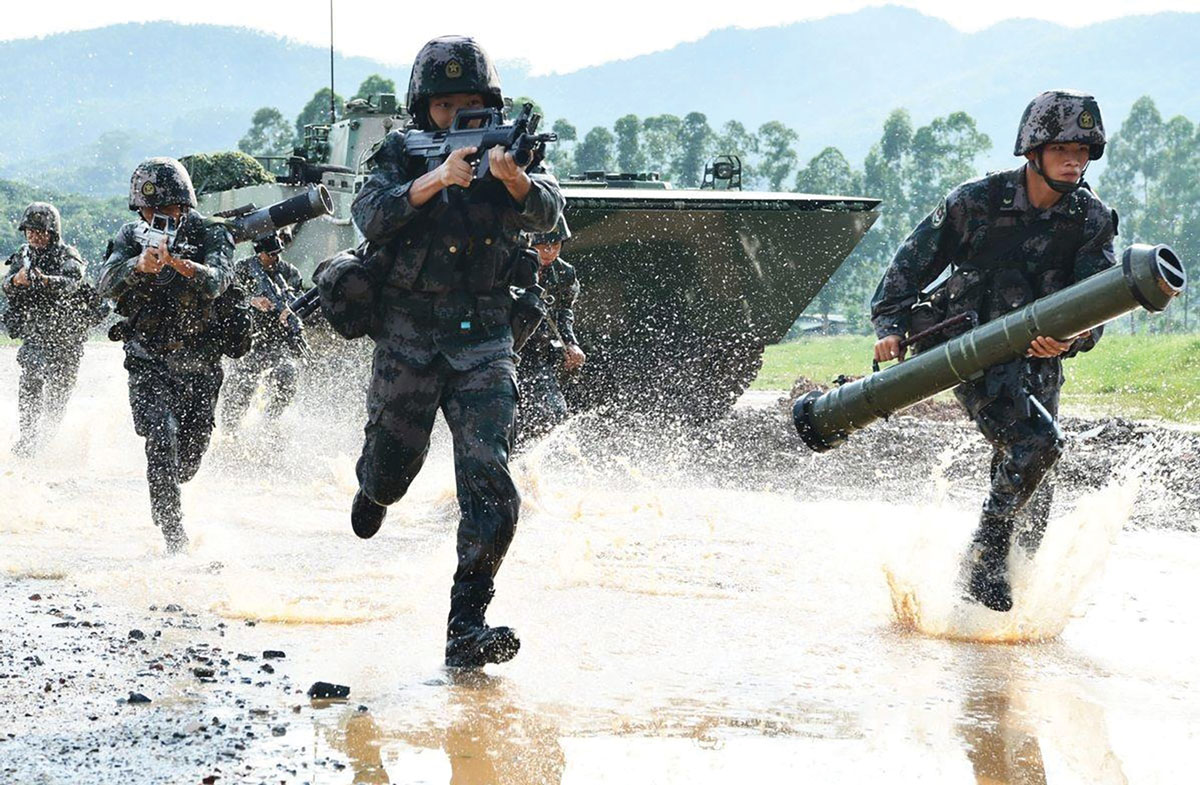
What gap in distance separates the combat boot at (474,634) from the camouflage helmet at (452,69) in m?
1.48

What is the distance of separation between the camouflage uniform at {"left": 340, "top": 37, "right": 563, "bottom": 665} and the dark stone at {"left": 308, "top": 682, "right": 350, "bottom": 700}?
1.74 ft

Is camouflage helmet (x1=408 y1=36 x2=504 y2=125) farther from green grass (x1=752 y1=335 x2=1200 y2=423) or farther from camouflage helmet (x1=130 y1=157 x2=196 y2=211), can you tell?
green grass (x1=752 y1=335 x2=1200 y2=423)

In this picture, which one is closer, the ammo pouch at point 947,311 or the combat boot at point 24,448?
the ammo pouch at point 947,311

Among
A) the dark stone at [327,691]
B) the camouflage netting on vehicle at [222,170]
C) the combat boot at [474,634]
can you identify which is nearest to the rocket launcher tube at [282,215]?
the combat boot at [474,634]

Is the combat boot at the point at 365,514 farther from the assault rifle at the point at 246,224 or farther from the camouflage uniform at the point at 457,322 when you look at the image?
the assault rifle at the point at 246,224

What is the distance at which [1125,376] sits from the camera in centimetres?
2245

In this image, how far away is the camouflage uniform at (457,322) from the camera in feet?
17.1

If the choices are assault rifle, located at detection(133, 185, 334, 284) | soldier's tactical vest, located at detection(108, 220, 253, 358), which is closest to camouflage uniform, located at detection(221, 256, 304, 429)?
assault rifle, located at detection(133, 185, 334, 284)

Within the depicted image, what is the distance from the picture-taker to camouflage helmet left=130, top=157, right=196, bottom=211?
729cm

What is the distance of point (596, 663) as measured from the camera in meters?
5.23

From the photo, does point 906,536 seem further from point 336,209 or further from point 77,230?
point 77,230

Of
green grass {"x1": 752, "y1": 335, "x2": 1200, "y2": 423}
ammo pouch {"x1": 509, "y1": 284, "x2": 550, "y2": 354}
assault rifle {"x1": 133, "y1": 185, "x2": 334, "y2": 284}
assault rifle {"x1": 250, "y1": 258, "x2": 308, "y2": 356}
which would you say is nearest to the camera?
ammo pouch {"x1": 509, "y1": 284, "x2": 550, "y2": 354}

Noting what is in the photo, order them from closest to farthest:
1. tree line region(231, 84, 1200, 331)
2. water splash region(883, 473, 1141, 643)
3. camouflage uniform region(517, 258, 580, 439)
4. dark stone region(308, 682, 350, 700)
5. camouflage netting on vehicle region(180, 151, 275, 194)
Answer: dark stone region(308, 682, 350, 700)
water splash region(883, 473, 1141, 643)
camouflage uniform region(517, 258, 580, 439)
camouflage netting on vehicle region(180, 151, 275, 194)
tree line region(231, 84, 1200, 331)

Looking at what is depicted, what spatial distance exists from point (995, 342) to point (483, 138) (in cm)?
171
